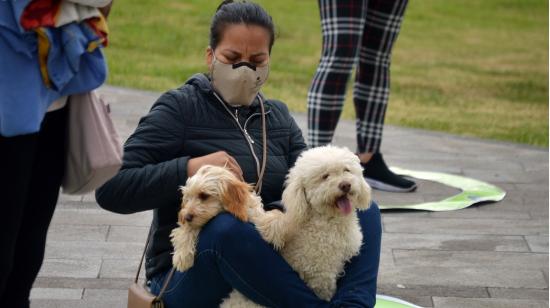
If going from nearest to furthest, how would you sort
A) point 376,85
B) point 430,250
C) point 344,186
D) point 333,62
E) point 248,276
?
point 344,186 → point 248,276 → point 430,250 → point 333,62 → point 376,85

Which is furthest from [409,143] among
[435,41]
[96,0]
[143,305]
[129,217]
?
[435,41]

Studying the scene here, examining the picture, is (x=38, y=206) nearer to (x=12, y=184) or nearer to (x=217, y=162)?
(x=12, y=184)

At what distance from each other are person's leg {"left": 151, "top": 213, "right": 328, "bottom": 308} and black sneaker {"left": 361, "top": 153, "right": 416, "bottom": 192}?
2.75 metres

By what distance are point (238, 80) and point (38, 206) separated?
903 millimetres

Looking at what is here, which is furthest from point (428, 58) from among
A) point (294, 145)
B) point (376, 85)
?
point (294, 145)

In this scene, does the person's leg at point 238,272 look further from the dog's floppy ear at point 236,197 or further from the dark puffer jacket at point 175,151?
the dark puffer jacket at point 175,151

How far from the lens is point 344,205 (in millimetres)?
3168

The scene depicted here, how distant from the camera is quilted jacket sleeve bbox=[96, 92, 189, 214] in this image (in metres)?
3.33

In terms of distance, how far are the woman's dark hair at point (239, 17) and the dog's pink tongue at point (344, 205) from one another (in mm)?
683

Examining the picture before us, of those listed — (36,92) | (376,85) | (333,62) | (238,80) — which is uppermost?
(36,92)

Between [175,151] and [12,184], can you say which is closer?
[12,184]

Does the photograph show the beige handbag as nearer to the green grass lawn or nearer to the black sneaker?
the black sneaker

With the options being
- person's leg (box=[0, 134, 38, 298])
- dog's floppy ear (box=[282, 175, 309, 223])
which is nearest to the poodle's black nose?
dog's floppy ear (box=[282, 175, 309, 223])

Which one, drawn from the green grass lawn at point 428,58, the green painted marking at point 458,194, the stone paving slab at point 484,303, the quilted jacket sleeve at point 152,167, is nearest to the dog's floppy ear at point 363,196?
the quilted jacket sleeve at point 152,167
